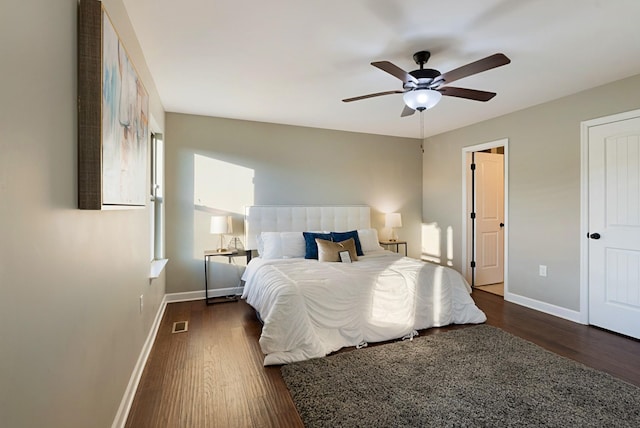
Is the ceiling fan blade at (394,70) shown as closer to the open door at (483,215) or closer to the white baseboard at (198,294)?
A: the open door at (483,215)

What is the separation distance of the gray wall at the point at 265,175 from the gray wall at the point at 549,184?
1.56 meters

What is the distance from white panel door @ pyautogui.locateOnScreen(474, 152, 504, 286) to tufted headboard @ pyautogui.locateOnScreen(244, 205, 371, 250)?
5.81 feet

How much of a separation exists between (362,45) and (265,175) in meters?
2.63

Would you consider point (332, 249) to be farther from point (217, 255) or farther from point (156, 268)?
point (156, 268)

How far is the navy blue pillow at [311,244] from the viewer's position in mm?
4078

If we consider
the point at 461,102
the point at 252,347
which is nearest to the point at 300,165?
the point at 461,102

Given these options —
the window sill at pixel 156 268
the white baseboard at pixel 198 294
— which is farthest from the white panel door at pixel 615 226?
the window sill at pixel 156 268

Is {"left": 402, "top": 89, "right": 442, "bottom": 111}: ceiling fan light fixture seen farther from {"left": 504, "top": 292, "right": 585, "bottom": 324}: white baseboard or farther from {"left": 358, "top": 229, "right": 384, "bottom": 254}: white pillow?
{"left": 504, "top": 292, "right": 585, "bottom": 324}: white baseboard

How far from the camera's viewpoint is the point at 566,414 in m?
1.96

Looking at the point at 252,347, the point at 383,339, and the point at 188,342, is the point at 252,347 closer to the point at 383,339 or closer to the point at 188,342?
the point at 188,342

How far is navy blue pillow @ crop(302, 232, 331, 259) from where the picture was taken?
13.4ft

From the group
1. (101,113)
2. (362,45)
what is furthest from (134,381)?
(362,45)

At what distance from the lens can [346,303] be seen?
9.50 feet

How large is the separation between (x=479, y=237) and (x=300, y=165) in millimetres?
3066
